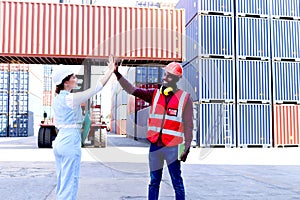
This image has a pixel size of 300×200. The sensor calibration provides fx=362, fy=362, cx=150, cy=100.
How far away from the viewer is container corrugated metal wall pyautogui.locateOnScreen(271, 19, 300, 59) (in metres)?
18.1

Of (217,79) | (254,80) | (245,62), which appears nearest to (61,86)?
(217,79)

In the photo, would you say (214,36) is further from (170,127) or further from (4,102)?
(4,102)

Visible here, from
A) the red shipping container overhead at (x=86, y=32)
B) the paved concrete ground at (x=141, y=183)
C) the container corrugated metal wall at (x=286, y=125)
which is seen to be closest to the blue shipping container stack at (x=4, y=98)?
the red shipping container overhead at (x=86, y=32)

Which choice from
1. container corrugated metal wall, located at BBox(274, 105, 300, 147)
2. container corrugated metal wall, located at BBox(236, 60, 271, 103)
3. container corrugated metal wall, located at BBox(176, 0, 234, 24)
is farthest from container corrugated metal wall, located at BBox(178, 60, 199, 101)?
container corrugated metal wall, located at BBox(274, 105, 300, 147)

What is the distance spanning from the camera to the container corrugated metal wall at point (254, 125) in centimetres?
1736

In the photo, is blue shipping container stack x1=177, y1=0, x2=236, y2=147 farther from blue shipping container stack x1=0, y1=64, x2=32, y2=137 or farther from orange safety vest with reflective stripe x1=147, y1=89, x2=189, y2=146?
blue shipping container stack x1=0, y1=64, x2=32, y2=137

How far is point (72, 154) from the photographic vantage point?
124 inches

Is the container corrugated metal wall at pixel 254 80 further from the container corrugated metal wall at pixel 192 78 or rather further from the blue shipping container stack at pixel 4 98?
the blue shipping container stack at pixel 4 98

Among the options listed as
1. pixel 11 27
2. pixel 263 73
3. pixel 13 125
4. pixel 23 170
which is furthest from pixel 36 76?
pixel 23 170

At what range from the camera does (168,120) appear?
143 inches

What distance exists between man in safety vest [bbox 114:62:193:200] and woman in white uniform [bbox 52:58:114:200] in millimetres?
598

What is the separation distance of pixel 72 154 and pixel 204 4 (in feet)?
51.4

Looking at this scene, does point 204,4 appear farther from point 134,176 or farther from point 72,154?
point 72,154

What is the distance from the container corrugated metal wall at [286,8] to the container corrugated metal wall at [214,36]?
2458 mm
